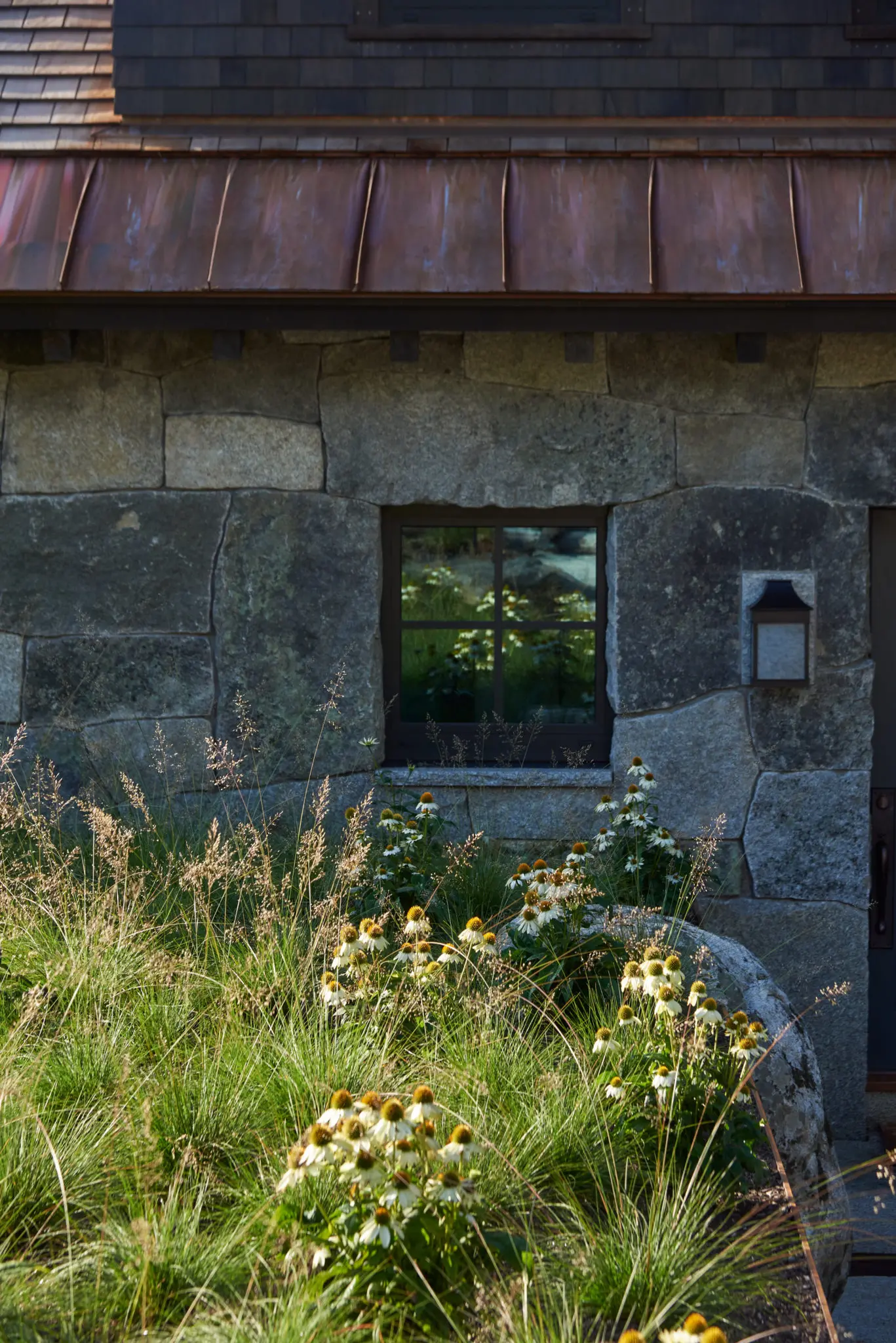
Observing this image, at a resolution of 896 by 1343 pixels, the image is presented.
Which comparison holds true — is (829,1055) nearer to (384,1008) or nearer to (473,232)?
(384,1008)

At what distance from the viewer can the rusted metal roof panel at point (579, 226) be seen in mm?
4488

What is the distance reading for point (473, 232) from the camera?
15.1 feet

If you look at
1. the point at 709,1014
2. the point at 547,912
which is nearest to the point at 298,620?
the point at 547,912

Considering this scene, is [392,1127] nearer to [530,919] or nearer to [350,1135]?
[350,1135]

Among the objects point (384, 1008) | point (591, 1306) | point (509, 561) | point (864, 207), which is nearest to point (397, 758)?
point (509, 561)

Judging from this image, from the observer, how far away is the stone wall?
16.6 feet

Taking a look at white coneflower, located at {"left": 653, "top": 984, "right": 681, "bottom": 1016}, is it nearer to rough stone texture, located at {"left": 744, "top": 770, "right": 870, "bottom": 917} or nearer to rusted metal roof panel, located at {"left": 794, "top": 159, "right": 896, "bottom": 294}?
rough stone texture, located at {"left": 744, "top": 770, "right": 870, "bottom": 917}

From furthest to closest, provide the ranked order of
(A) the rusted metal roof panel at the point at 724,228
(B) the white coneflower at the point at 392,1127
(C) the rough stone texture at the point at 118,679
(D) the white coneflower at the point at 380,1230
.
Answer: (C) the rough stone texture at the point at 118,679
(A) the rusted metal roof panel at the point at 724,228
(B) the white coneflower at the point at 392,1127
(D) the white coneflower at the point at 380,1230

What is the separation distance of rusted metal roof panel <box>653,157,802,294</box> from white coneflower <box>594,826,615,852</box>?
6.30ft

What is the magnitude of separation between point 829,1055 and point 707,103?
12.6ft

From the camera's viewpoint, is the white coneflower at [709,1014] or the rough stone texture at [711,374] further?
the rough stone texture at [711,374]

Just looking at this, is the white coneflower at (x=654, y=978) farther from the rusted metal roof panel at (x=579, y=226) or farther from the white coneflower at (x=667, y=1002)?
the rusted metal roof panel at (x=579, y=226)

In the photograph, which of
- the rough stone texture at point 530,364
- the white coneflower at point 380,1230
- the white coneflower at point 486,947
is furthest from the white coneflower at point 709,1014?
the rough stone texture at point 530,364

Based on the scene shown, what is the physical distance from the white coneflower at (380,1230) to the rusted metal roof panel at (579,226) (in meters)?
3.19
